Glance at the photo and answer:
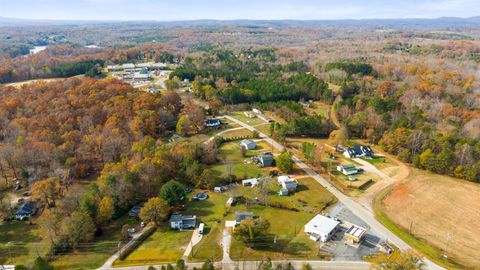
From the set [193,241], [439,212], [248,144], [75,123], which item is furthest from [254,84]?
[193,241]

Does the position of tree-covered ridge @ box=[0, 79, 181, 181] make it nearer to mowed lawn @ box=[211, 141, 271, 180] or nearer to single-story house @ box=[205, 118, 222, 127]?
single-story house @ box=[205, 118, 222, 127]

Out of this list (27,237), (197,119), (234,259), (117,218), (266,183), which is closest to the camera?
(234,259)

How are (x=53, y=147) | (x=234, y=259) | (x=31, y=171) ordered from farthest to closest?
(x=53, y=147)
(x=31, y=171)
(x=234, y=259)

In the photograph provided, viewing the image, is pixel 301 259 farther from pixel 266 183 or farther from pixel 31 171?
pixel 31 171

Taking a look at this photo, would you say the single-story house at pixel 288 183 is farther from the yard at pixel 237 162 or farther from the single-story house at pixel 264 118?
the single-story house at pixel 264 118

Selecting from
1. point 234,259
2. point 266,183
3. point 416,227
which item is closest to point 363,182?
point 416,227

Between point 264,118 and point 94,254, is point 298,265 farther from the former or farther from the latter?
point 264,118
